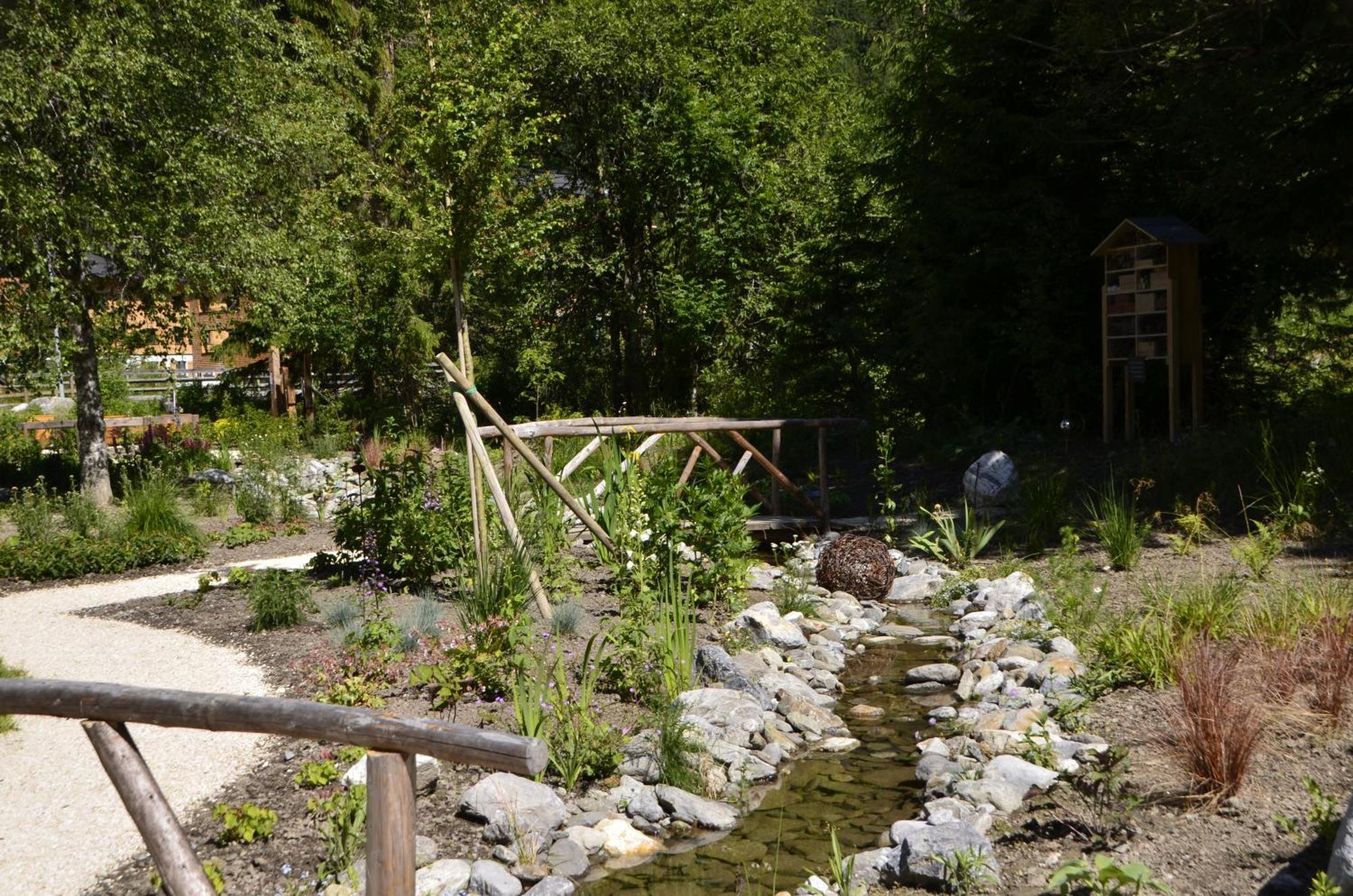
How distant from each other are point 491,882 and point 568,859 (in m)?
0.41

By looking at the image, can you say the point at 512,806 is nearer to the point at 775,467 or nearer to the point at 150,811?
the point at 150,811

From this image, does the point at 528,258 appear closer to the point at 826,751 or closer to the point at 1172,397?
the point at 1172,397

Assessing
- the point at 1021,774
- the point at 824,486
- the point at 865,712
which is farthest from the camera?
the point at 824,486

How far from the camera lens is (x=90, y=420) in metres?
12.3

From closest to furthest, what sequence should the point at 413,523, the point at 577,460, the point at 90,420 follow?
the point at 413,523 → the point at 577,460 → the point at 90,420

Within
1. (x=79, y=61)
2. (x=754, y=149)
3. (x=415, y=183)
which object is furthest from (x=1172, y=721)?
(x=754, y=149)

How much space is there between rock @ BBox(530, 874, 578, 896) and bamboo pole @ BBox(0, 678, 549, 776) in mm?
1613

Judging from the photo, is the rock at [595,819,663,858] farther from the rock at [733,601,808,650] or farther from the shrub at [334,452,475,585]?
the shrub at [334,452,475,585]

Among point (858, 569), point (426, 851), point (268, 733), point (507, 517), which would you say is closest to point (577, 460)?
point (507, 517)

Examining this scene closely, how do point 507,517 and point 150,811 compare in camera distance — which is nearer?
point 150,811

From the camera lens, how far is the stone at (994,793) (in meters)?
4.66

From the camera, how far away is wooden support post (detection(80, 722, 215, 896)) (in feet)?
9.59

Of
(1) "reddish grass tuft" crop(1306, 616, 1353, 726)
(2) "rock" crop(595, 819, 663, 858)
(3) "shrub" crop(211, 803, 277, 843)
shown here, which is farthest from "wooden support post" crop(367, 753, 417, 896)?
(1) "reddish grass tuft" crop(1306, 616, 1353, 726)

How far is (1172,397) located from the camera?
11.4m
